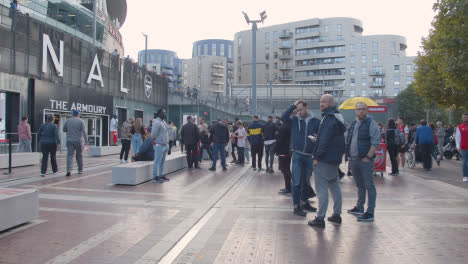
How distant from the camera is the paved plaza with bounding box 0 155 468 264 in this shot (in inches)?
166

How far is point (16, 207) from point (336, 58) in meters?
100

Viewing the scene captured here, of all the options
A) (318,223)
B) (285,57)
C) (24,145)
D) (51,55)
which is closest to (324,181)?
(318,223)

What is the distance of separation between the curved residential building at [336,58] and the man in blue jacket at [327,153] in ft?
286

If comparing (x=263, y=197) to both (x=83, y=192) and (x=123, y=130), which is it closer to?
(x=83, y=192)

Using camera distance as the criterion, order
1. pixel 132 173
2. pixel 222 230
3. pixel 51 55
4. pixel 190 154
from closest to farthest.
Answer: pixel 222 230, pixel 132 173, pixel 190 154, pixel 51 55

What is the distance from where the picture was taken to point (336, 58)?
324ft

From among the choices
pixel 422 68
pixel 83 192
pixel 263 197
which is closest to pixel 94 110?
pixel 83 192

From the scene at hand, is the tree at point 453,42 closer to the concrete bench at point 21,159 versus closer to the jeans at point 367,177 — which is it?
the jeans at point 367,177

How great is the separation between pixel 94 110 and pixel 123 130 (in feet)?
40.9

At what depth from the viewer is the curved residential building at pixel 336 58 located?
96.1 meters

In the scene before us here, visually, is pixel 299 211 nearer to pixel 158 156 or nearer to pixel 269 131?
pixel 158 156

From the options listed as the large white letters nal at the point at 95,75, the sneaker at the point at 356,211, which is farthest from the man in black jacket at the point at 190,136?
the large white letters nal at the point at 95,75

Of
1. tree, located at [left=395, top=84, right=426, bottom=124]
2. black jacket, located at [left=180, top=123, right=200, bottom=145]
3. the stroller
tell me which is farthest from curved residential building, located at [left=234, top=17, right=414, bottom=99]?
black jacket, located at [left=180, top=123, right=200, bottom=145]

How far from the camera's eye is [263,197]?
787 cm
